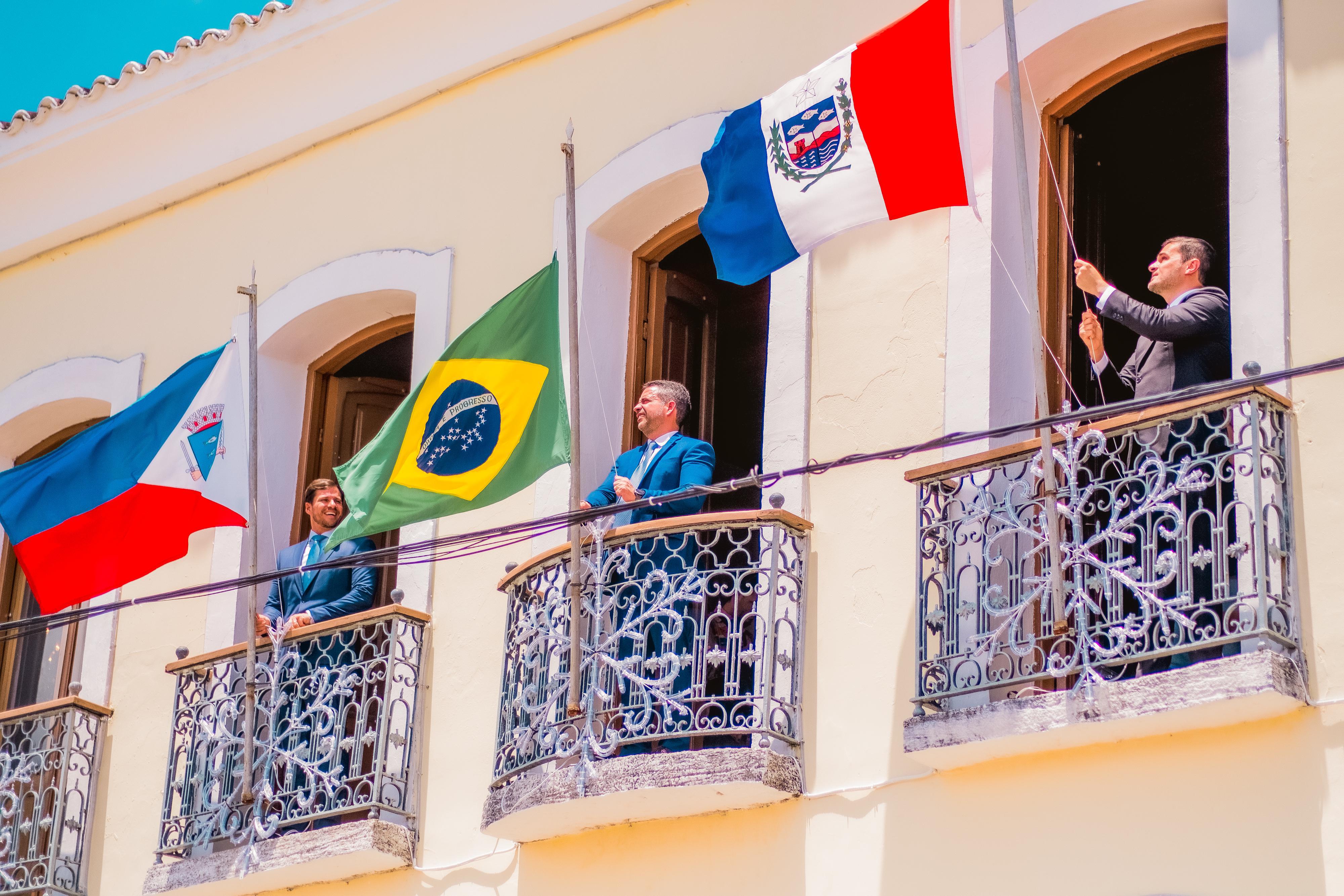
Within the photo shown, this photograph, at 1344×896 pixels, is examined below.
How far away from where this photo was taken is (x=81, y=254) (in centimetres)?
1315

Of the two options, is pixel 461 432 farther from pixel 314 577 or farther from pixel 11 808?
pixel 11 808

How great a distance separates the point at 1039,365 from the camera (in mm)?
8008

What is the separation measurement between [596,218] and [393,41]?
6.06 feet

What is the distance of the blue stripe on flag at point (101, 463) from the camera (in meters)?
10.7

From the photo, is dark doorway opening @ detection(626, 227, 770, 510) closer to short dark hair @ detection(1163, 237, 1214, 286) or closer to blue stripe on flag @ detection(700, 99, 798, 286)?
blue stripe on flag @ detection(700, 99, 798, 286)

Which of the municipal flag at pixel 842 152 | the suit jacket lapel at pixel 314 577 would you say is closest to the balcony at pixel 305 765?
the suit jacket lapel at pixel 314 577

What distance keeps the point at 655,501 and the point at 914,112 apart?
182cm

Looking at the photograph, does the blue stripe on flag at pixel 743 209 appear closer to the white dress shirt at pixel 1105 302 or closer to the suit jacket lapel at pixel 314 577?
the white dress shirt at pixel 1105 302

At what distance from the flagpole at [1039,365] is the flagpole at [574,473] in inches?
71.5

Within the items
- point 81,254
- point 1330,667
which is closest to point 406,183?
point 81,254

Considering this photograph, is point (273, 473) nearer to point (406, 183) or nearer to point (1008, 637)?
point (406, 183)

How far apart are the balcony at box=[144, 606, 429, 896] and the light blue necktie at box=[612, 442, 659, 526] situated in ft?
3.80

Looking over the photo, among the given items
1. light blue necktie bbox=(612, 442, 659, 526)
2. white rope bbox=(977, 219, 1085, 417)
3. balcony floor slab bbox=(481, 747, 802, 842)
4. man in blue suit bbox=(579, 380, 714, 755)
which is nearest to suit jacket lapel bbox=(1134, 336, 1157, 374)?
white rope bbox=(977, 219, 1085, 417)

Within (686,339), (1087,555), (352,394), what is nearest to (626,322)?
(686,339)
